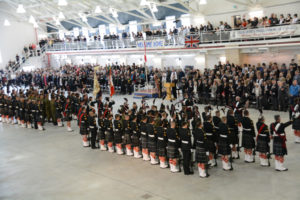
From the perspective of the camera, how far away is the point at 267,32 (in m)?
19.8

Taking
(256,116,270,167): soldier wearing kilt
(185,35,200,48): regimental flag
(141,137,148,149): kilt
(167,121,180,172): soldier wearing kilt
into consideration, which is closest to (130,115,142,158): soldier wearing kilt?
(141,137,148,149): kilt

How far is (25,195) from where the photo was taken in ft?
30.0

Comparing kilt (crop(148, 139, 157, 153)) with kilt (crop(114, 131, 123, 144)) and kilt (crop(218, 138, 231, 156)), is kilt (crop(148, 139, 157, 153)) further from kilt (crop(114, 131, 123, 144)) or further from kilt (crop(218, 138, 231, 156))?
kilt (crop(218, 138, 231, 156))

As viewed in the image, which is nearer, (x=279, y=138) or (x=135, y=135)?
(x=279, y=138)

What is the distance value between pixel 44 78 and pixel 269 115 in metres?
21.9

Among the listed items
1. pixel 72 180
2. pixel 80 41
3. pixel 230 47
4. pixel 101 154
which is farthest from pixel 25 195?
pixel 80 41

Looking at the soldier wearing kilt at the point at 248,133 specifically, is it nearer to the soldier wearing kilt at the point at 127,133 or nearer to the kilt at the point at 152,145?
the kilt at the point at 152,145

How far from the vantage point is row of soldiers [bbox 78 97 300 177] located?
9.05 meters

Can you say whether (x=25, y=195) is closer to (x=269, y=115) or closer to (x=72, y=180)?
(x=72, y=180)

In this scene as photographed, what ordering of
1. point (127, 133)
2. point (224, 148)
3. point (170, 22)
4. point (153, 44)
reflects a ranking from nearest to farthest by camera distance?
point (224, 148) < point (127, 133) < point (153, 44) < point (170, 22)

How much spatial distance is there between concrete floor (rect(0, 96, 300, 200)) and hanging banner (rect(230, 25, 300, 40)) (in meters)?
8.66

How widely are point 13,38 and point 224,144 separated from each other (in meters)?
39.3

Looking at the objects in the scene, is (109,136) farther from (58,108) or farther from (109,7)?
(109,7)

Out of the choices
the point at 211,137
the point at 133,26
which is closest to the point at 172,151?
the point at 211,137
